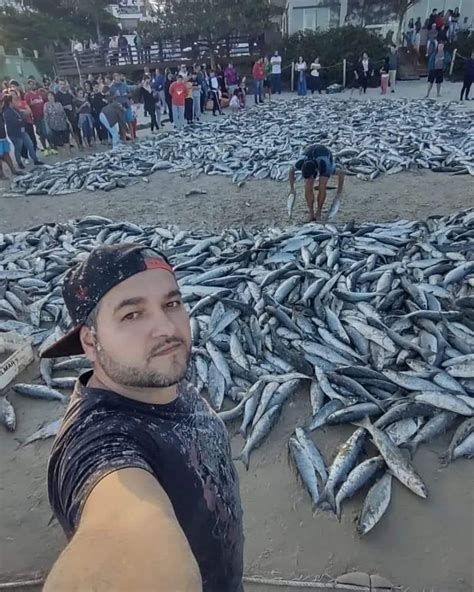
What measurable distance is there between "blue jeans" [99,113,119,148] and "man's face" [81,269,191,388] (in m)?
16.1

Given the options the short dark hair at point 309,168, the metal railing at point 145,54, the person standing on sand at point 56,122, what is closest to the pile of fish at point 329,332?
the short dark hair at point 309,168

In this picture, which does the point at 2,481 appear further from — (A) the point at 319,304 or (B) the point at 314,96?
(B) the point at 314,96

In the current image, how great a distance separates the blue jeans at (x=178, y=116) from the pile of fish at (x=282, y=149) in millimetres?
762

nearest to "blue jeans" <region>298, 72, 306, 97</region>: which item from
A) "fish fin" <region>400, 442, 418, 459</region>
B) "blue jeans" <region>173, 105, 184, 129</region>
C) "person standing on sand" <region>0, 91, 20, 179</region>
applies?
"blue jeans" <region>173, 105, 184, 129</region>

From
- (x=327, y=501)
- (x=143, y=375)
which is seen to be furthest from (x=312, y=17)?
(x=143, y=375)

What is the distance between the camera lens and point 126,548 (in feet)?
3.16

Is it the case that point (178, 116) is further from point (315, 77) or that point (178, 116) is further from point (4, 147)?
point (315, 77)

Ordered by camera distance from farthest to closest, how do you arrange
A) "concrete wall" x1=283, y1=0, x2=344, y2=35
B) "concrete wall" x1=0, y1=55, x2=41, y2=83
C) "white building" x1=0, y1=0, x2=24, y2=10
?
1. "white building" x1=0, y1=0, x2=24, y2=10
2. "concrete wall" x1=283, y1=0, x2=344, y2=35
3. "concrete wall" x1=0, y1=55, x2=41, y2=83

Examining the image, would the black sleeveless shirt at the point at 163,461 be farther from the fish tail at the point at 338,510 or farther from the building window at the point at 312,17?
the building window at the point at 312,17

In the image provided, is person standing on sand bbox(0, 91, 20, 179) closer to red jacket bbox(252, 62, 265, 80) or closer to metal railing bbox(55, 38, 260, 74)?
red jacket bbox(252, 62, 265, 80)

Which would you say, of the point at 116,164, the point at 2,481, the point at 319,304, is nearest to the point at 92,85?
the point at 116,164

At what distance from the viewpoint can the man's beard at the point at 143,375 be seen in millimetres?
1398

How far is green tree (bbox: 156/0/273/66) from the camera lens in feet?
98.3

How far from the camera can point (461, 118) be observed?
53.4 ft
